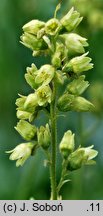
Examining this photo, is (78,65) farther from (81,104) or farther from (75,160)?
(75,160)

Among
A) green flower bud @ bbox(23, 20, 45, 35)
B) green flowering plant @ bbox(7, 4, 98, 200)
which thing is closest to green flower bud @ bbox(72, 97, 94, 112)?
green flowering plant @ bbox(7, 4, 98, 200)

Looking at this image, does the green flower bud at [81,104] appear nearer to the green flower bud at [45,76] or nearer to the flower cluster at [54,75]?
the flower cluster at [54,75]

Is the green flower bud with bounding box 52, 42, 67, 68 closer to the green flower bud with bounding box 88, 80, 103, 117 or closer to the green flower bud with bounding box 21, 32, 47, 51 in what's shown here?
the green flower bud with bounding box 21, 32, 47, 51

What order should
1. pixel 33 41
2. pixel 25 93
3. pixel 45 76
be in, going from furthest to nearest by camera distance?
pixel 25 93
pixel 33 41
pixel 45 76

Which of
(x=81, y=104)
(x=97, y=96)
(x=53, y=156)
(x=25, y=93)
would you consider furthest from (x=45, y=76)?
(x=25, y=93)

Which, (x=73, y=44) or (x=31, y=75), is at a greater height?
(x=73, y=44)

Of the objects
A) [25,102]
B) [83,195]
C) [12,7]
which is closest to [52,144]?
[25,102]

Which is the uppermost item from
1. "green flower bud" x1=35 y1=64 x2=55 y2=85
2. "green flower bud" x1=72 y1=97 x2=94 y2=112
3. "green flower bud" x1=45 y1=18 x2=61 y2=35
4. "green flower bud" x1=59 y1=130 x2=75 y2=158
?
"green flower bud" x1=45 y1=18 x2=61 y2=35
